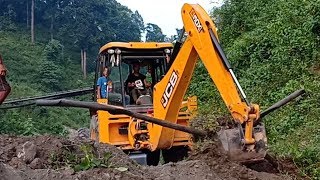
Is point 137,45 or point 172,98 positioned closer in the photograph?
point 172,98

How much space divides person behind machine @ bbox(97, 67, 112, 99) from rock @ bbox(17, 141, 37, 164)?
2.95 meters

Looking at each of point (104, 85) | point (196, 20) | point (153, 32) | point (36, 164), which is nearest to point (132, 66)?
point (104, 85)

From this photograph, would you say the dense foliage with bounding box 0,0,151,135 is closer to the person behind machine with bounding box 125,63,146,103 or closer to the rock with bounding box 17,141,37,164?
the person behind machine with bounding box 125,63,146,103

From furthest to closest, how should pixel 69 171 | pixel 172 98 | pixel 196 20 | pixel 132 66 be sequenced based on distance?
pixel 132 66 → pixel 172 98 → pixel 196 20 → pixel 69 171

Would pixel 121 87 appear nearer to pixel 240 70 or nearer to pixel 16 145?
pixel 16 145

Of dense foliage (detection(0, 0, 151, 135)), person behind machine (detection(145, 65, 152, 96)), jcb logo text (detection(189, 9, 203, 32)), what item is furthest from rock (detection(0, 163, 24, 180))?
dense foliage (detection(0, 0, 151, 135))

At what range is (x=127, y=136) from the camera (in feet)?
28.0

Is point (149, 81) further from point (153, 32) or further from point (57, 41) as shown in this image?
point (153, 32)

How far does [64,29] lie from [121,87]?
47.5 m

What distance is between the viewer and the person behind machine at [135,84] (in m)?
9.10

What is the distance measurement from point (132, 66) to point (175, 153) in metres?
1.61

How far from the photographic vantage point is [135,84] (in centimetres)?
914

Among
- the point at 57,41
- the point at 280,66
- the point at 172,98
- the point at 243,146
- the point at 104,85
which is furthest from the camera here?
the point at 57,41

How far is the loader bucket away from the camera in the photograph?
5.86 m
